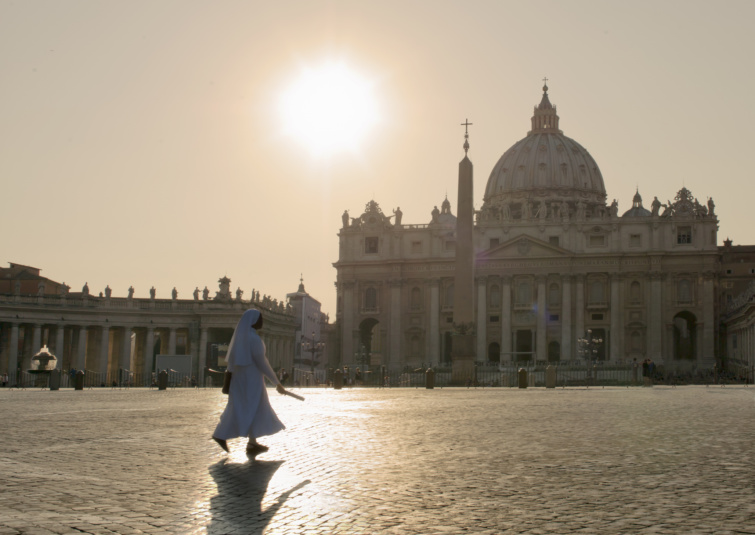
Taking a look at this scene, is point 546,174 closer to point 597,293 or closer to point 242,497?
point 597,293

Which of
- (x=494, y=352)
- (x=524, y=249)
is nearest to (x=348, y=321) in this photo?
(x=494, y=352)

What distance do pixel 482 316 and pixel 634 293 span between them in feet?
46.9

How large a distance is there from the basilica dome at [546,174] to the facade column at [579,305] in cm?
2469

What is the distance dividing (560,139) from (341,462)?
387 feet

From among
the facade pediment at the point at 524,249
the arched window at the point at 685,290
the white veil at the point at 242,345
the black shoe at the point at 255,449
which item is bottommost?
the black shoe at the point at 255,449

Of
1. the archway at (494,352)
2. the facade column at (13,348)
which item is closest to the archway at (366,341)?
the archway at (494,352)

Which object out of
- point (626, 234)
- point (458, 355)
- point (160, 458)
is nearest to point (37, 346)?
point (458, 355)

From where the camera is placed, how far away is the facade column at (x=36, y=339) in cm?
6950

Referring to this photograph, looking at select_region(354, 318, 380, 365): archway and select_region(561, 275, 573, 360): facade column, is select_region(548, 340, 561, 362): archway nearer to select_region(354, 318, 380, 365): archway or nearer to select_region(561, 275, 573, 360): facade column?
select_region(561, 275, 573, 360): facade column

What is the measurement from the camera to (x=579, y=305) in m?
92.8

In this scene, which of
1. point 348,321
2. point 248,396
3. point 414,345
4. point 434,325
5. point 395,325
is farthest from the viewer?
point 348,321

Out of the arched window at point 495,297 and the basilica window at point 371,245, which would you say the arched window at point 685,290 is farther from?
the basilica window at point 371,245

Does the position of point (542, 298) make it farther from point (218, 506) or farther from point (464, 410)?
point (218, 506)

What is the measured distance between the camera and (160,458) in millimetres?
11820
